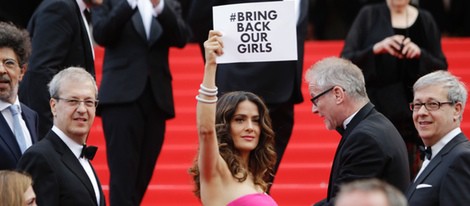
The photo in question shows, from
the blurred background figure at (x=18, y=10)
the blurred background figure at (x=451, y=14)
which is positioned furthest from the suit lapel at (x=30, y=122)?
the blurred background figure at (x=451, y=14)

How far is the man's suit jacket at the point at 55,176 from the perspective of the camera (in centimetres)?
634

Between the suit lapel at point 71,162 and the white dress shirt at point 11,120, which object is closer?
the suit lapel at point 71,162

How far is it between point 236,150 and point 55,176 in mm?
1005

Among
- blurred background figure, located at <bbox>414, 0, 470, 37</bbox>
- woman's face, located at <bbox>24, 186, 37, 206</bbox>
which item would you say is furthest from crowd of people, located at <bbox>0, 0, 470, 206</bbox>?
blurred background figure, located at <bbox>414, 0, 470, 37</bbox>

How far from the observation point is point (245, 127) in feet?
21.9

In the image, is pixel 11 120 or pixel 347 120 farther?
pixel 11 120

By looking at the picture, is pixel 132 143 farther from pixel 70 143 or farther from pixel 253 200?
pixel 253 200

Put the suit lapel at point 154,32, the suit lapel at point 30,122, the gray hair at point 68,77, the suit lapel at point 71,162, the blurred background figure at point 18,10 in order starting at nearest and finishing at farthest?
the suit lapel at point 71,162
the gray hair at point 68,77
the suit lapel at point 30,122
the suit lapel at point 154,32
the blurred background figure at point 18,10

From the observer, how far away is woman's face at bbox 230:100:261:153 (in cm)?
666

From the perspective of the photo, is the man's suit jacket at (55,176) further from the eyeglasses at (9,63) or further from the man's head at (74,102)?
the eyeglasses at (9,63)

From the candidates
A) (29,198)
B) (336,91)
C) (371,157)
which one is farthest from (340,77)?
(29,198)

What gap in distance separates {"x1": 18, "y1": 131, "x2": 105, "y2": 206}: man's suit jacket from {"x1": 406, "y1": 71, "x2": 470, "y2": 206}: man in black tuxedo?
176 cm

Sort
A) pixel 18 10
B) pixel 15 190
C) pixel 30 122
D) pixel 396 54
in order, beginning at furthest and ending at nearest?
pixel 18 10, pixel 396 54, pixel 30 122, pixel 15 190

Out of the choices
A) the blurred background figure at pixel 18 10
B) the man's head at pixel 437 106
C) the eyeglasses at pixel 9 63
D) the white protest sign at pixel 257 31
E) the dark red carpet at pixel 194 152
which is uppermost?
the white protest sign at pixel 257 31
